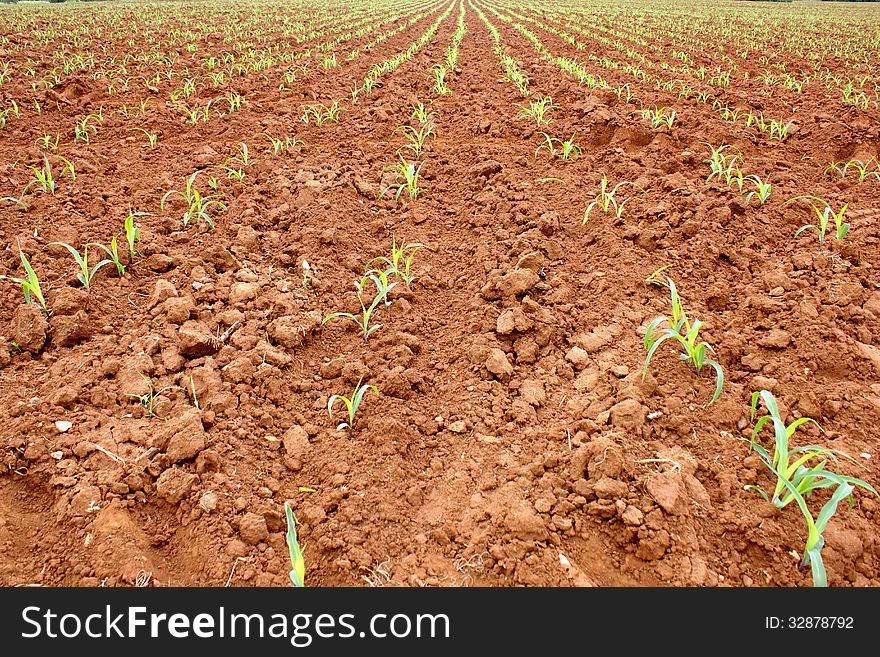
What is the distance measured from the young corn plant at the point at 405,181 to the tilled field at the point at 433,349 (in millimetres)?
43

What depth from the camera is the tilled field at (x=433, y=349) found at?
1436 mm

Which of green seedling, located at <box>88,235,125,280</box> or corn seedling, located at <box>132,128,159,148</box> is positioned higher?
corn seedling, located at <box>132,128,159,148</box>

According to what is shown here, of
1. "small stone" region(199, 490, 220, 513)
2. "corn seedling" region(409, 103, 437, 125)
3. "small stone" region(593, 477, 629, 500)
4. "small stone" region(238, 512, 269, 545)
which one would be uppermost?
"corn seedling" region(409, 103, 437, 125)

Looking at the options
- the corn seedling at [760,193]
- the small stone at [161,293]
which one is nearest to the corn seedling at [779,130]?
the corn seedling at [760,193]

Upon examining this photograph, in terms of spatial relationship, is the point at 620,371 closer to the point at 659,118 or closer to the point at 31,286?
the point at 31,286

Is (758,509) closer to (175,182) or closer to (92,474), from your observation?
(92,474)

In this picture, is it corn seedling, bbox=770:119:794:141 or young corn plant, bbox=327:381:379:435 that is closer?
young corn plant, bbox=327:381:379:435

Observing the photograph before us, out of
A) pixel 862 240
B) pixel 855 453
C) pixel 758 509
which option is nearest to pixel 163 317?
pixel 758 509

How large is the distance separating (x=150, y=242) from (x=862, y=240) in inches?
159

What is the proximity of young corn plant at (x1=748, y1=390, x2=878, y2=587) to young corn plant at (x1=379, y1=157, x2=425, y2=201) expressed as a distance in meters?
2.46

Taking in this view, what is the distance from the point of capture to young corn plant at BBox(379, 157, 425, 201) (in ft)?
10.8

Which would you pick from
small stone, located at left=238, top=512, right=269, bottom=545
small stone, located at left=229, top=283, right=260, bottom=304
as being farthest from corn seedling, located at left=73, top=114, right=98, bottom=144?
small stone, located at left=238, top=512, right=269, bottom=545

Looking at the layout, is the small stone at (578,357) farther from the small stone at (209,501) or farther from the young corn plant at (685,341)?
the small stone at (209,501)

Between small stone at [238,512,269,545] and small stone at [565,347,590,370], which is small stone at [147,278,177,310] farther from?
small stone at [565,347,590,370]
